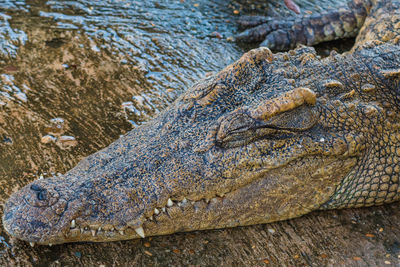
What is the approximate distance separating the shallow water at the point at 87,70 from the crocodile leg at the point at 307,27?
28cm

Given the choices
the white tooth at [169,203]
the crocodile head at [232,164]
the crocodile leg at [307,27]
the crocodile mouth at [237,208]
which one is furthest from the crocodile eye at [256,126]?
the crocodile leg at [307,27]

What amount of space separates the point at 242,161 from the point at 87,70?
2.43 meters

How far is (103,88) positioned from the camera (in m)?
4.32

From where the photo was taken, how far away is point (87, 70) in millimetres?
4520

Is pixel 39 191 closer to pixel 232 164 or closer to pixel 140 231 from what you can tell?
pixel 140 231

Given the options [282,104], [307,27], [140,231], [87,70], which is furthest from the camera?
[307,27]

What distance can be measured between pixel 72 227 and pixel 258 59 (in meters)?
1.71

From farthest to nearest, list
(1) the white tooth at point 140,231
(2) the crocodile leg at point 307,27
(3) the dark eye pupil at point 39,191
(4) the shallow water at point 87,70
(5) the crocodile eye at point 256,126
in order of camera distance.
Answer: (2) the crocodile leg at point 307,27 → (4) the shallow water at point 87,70 → (5) the crocodile eye at point 256,126 → (1) the white tooth at point 140,231 → (3) the dark eye pupil at point 39,191

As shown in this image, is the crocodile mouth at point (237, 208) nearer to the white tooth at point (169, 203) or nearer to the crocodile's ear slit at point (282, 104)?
the white tooth at point (169, 203)

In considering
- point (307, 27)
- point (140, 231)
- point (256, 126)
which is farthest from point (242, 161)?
point (307, 27)

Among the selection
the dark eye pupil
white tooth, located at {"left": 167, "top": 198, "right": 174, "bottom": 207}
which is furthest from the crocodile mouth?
the dark eye pupil

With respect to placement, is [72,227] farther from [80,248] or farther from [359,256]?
[359,256]

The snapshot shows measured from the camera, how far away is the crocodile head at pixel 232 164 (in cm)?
256

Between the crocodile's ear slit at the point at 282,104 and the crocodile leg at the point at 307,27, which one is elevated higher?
the crocodile's ear slit at the point at 282,104
